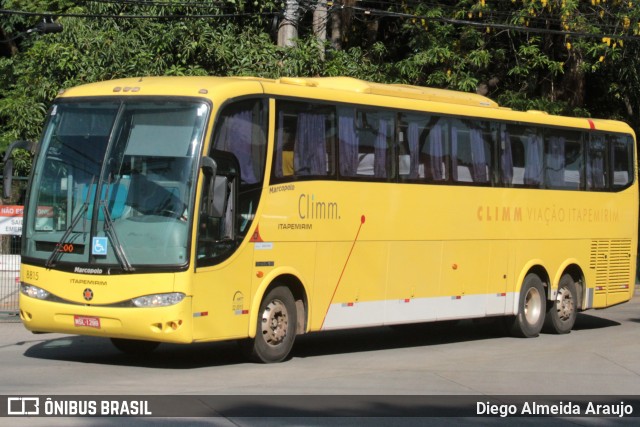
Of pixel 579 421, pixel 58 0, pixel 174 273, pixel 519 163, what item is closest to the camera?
pixel 579 421

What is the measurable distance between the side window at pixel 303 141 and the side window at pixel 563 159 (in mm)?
5595

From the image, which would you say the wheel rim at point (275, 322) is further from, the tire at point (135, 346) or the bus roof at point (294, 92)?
the bus roof at point (294, 92)

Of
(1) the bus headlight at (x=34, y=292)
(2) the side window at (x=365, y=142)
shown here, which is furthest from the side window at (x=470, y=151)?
(1) the bus headlight at (x=34, y=292)

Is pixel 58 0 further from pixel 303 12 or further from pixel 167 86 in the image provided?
pixel 167 86

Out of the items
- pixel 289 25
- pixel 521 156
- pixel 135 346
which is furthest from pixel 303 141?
pixel 289 25

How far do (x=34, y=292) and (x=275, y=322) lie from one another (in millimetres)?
2952

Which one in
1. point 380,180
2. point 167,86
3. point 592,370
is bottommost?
point 592,370

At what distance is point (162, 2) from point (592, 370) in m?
12.4

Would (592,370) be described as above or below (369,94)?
below

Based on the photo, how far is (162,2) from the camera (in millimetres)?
23344

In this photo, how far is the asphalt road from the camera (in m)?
11.7

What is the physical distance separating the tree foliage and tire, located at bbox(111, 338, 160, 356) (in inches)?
342

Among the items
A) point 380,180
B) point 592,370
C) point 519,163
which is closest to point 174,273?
point 380,180

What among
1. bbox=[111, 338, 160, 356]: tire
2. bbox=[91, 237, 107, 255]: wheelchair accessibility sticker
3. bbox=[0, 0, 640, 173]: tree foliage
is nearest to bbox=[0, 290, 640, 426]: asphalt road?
bbox=[111, 338, 160, 356]: tire
